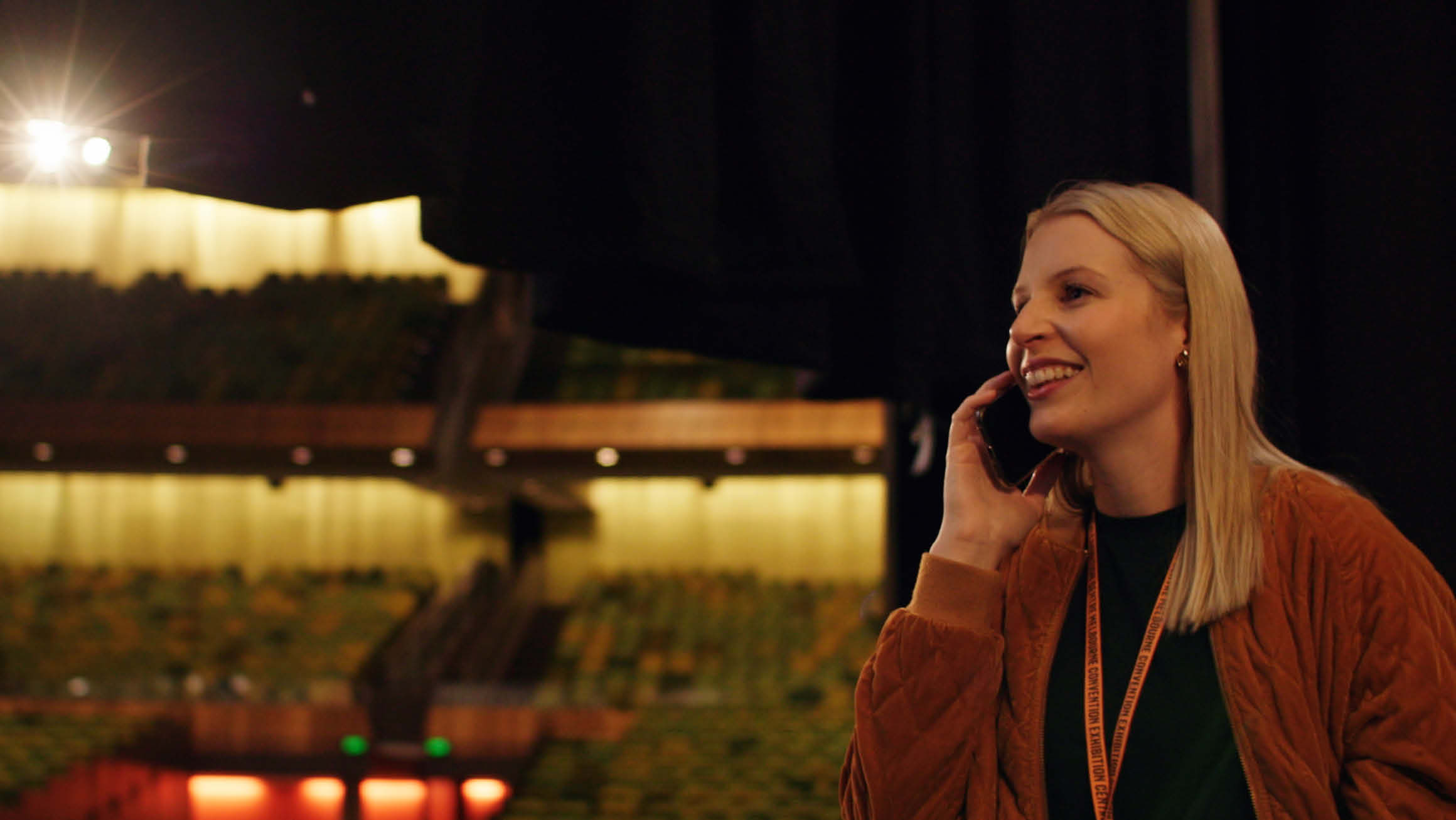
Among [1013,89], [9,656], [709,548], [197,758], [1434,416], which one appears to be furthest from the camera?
[709,548]

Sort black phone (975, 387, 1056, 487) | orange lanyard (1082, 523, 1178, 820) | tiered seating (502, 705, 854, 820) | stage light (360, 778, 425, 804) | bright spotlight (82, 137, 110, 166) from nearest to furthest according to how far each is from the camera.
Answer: orange lanyard (1082, 523, 1178, 820) < bright spotlight (82, 137, 110, 166) < black phone (975, 387, 1056, 487) < tiered seating (502, 705, 854, 820) < stage light (360, 778, 425, 804)

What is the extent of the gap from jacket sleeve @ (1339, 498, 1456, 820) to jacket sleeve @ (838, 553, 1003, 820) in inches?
10.0

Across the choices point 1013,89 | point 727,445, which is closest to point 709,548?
point 727,445

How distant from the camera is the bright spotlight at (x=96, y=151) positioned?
3.82 ft

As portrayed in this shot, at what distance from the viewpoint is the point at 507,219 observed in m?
1.21

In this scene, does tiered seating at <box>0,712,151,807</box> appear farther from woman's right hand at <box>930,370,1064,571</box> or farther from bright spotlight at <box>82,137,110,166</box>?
woman's right hand at <box>930,370,1064,571</box>

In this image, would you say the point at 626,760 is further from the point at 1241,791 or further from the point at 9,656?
the point at 1241,791

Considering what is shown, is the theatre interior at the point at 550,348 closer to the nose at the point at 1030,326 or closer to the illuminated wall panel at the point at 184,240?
the illuminated wall panel at the point at 184,240

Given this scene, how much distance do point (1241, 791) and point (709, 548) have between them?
32.0 feet

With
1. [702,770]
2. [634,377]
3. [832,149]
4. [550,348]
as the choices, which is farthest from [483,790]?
[832,149]

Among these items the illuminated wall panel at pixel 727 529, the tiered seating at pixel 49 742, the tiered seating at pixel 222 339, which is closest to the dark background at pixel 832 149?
the tiered seating at pixel 49 742

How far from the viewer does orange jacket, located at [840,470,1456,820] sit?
0.84 m

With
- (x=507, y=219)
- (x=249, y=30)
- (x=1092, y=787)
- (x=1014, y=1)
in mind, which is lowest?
(x=1092, y=787)

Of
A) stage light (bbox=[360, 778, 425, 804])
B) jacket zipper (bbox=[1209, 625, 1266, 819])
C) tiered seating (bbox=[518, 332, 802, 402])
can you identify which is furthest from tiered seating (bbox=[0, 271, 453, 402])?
jacket zipper (bbox=[1209, 625, 1266, 819])
